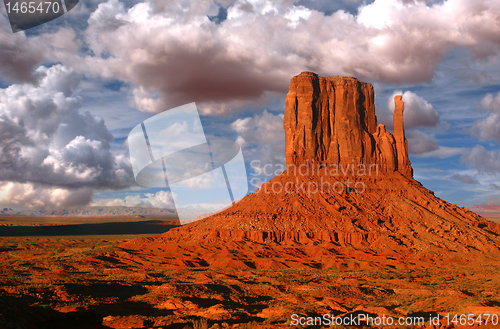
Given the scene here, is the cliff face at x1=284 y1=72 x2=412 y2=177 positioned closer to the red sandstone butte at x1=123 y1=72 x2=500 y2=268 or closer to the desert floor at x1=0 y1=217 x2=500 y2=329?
the red sandstone butte at x1=123 y1=72 x2=500 y2=268

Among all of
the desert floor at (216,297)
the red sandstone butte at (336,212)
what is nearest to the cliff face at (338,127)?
the red sandstone butte at (336,212)

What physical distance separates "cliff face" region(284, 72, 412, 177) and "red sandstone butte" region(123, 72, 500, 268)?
0.86ft

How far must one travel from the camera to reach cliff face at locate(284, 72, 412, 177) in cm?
9181

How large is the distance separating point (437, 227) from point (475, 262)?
47.4ft

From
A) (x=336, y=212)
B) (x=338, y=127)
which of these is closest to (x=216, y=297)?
(x=336, y=212)

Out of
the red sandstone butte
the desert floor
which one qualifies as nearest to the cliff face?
the red sandstone butte

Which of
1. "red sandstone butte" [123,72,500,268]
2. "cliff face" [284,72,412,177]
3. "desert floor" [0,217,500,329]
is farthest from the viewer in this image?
"cliff face" [284,72,412,177]

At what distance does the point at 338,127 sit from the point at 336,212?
2820 centimetres

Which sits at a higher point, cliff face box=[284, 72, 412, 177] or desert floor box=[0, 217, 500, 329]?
cliff face box=[284, 72, 412, 177]

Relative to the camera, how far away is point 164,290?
28969 mm

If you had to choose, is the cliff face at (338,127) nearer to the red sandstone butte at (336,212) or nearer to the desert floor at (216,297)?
the red sandstone butte at (336,212)

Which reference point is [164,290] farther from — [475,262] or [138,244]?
[475,262]

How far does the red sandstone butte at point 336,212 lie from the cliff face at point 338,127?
0.86ft

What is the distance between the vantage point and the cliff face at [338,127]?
91812 mm
